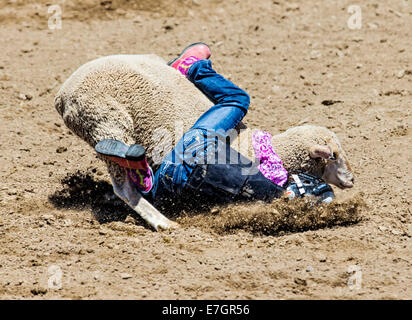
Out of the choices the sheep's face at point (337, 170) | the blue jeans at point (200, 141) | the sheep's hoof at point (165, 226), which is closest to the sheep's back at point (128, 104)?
the blue jeans at point (200, 141)

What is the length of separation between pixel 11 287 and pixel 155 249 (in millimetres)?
1016

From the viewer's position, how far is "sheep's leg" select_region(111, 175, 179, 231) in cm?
A: 454

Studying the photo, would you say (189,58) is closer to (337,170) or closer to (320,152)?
(320,152)

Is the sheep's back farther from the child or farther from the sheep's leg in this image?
the sheep's leg

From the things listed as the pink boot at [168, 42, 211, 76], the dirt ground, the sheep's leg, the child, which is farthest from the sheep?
the dirt ground

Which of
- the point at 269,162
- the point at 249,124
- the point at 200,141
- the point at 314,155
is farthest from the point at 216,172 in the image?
the point at 249,124

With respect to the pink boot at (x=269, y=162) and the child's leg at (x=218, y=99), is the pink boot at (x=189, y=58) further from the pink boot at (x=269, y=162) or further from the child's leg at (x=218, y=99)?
the pink boot at (x=269, y=162)

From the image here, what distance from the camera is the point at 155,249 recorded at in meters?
→ 4.20

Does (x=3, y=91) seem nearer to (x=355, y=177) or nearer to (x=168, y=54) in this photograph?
(x=168, y=54)

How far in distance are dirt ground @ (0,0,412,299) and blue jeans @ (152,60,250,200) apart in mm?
332
